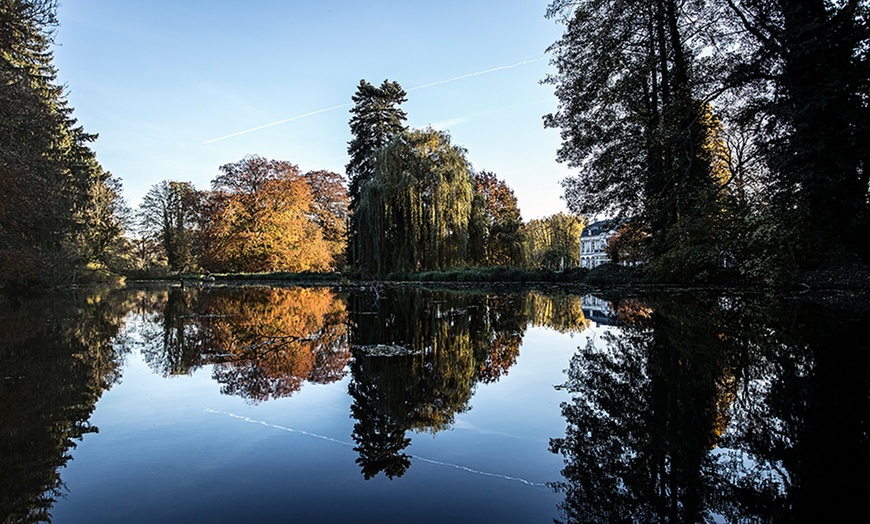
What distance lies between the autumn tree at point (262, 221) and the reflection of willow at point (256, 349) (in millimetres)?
29087

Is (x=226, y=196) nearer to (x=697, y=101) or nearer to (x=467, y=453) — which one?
(x=697, y=101)

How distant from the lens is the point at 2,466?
6.75ft

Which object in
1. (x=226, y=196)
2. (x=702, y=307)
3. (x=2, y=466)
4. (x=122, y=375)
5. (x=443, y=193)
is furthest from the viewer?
(x=226, y=196)

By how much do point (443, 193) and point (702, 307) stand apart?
1581 cm

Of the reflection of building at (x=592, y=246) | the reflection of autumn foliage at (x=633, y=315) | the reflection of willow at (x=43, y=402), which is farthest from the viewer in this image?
the reflection of building at (x=592, y=246)

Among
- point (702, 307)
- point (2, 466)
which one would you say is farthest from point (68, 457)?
point (702, 307)

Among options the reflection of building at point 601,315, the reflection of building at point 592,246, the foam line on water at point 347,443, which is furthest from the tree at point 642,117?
the reflection of building at point 592,246

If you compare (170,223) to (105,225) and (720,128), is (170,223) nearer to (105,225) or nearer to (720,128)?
(105,225)

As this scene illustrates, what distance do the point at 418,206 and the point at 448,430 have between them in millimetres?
20568

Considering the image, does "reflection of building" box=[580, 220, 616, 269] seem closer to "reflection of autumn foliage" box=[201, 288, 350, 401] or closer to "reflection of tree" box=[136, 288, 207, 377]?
"reflection of autumn foliage" box=[201, 288, 350, 401]

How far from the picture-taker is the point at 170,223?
48594 mm

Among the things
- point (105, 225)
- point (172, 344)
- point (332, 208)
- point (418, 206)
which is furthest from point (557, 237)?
point (172, 344)

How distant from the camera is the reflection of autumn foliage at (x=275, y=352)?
3.76 meters

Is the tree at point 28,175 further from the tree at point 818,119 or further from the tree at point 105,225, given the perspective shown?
the tree at point 818,119
